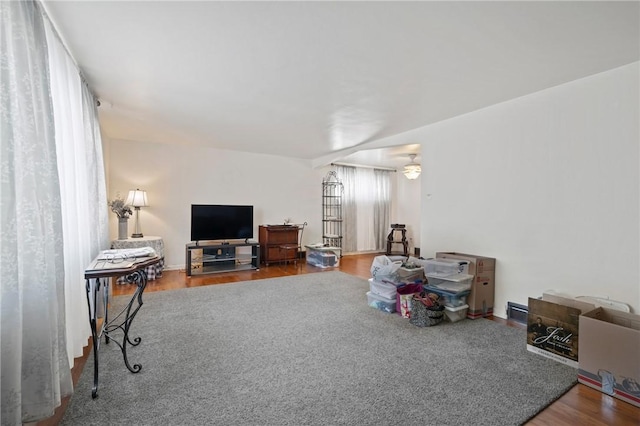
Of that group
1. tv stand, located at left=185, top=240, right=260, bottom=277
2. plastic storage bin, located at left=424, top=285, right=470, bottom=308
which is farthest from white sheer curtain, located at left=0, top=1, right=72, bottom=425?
tv stand, located at left=185, top=240, right=260, bottom=277

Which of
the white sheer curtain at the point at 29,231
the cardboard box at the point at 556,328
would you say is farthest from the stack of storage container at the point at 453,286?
the white sheer curtain at the point at 29,231

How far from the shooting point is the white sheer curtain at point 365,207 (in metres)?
7.48

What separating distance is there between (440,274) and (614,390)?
1520 mm

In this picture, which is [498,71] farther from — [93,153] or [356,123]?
[93,153]

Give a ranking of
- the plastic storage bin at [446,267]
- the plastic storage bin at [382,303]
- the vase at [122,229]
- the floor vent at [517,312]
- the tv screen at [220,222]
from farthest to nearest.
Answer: the tv screen at [220,222] < the vase at [122,229] < the plastic storage bin at [382,303] < the plastic storage bin at [446,267] < the floor vent at [517,312]

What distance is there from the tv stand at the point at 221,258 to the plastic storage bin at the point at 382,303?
9.08ft

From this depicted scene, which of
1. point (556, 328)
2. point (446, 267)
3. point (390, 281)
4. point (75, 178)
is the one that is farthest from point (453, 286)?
point (75, 178)

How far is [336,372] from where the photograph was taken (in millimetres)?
2064

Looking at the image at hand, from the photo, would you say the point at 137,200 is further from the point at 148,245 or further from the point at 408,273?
the point at 408,273

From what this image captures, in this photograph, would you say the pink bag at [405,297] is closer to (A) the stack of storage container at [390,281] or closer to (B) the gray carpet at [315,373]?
(A) the stack of storage container at [390,281]

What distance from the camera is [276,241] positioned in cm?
606

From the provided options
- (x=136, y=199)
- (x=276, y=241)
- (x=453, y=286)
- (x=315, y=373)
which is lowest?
(x=315, y=373)

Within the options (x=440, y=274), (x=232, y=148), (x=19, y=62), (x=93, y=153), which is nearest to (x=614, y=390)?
(x=440, y=274)

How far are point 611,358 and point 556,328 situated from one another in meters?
0.41
